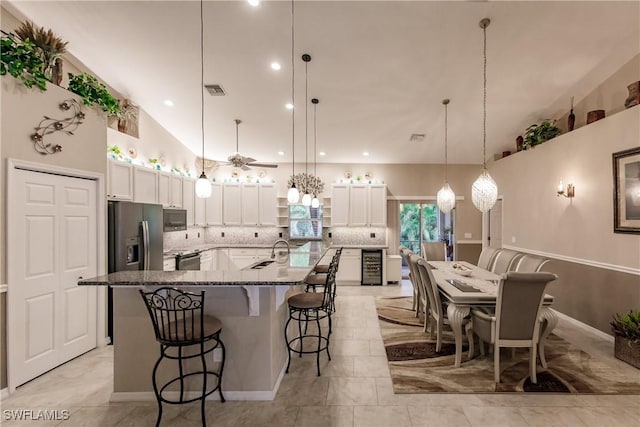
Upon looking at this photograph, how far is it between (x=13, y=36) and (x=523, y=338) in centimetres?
545

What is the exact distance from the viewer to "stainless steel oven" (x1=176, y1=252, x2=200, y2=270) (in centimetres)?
522

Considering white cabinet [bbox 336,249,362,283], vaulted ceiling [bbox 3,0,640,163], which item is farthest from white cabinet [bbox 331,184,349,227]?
vaulted ceiling [bbox 3,0,640,163]

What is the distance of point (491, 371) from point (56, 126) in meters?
5.05

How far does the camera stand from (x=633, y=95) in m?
3.61

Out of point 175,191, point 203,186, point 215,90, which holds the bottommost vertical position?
point 203,186

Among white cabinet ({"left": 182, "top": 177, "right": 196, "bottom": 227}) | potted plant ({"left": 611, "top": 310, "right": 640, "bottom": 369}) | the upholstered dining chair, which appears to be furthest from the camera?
white cabinet ({"left": 182, "top": 177, "right": 196, "bottom": 227})

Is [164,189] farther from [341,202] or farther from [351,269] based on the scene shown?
[351,269]

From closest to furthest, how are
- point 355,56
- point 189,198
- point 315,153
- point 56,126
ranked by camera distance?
1. point 56,126
2. point 355,56
3. point 189,198
4. point 315,153

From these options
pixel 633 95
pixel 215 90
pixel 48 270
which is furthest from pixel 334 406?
pixel 633 95

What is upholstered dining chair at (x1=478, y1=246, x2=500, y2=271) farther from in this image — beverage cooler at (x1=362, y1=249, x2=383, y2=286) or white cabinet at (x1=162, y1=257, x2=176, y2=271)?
white cabinet at (x1=162, y1=257, x2=176, y2=271)

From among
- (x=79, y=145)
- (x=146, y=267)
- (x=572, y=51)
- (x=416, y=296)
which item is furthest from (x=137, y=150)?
(x=572, y=51)

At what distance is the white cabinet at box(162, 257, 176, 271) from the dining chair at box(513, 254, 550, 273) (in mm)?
5066

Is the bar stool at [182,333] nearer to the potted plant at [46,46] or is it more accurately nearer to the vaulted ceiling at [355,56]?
the potted plant at [46,46]

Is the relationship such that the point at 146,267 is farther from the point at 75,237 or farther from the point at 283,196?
the point at 283,196
